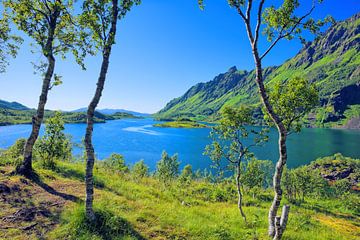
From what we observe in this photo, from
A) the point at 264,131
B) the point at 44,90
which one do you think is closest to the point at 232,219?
the point at 264,131

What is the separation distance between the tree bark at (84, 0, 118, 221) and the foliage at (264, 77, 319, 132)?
9.71m

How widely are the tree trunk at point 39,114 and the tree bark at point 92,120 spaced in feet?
19.9

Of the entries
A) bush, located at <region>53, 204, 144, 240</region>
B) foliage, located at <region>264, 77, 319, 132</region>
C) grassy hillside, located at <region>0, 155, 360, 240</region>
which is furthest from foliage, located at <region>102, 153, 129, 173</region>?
foliage, located at <region>264, 77, 319, 132</region>

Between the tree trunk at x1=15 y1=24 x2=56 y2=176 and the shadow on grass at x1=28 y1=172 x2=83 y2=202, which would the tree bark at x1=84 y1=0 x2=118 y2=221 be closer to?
the shadow on grass at x1=28 y1=172 x2=83 y2=202

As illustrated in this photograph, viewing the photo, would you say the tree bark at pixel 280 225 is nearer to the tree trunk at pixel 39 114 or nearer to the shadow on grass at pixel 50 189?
the shadow on grass at pixel 50 189

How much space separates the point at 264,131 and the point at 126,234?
12.1 metres

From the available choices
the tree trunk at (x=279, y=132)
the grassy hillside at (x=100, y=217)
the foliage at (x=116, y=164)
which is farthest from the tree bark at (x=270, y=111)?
the foliage at (x=116, y=164)

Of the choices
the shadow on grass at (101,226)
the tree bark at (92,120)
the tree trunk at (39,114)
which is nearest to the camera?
the shadow on grass at (101,226)

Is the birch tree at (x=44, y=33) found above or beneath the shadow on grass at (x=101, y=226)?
above

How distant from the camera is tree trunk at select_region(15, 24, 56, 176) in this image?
541 inches

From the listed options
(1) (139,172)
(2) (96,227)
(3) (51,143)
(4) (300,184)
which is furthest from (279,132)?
(4) (300,184)

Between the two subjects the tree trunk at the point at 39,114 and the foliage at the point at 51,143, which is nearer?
the tree trunk at the point at 39,114

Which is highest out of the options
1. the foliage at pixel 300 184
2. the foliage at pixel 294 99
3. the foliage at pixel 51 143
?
the foliage at pixel 294 99

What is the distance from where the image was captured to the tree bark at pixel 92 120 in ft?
30.5
